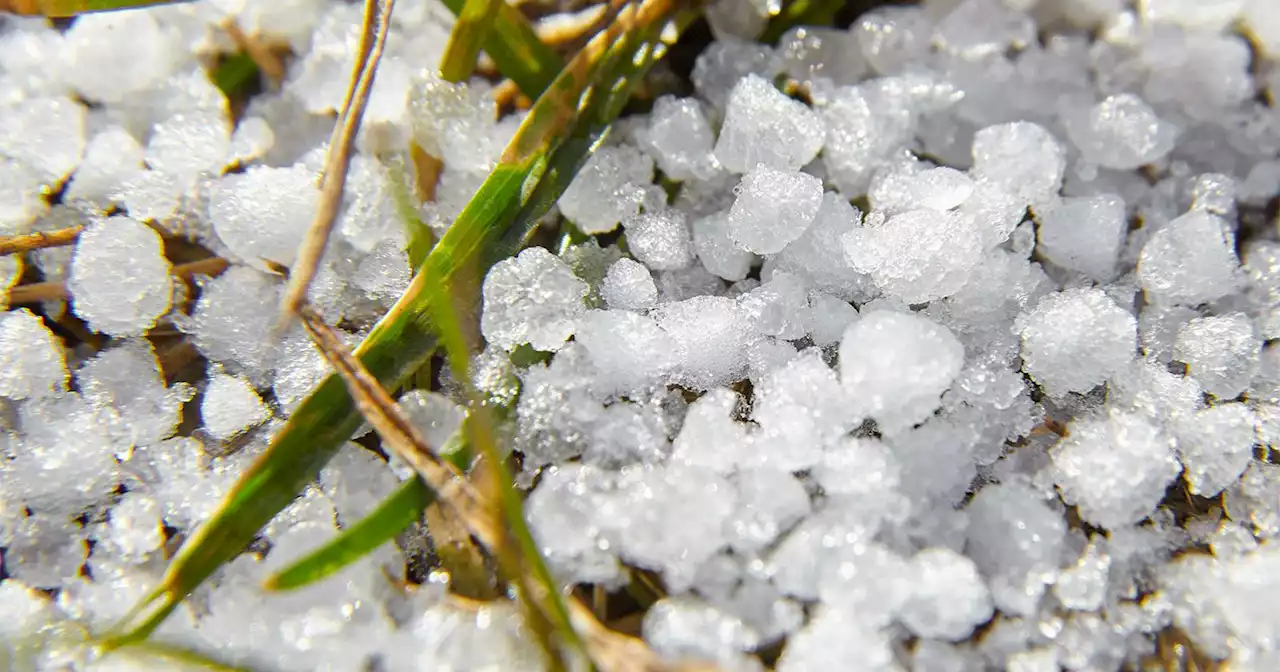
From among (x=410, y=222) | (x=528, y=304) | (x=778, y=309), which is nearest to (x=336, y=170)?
(x=410, y=222)

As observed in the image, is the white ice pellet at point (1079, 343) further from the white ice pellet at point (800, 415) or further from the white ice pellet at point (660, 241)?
the white ice pellet at point (660, 241)

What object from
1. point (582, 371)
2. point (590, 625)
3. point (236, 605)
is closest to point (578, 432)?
point (582, 371)

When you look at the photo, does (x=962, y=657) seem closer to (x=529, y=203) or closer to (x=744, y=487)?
(x=744, y=487)

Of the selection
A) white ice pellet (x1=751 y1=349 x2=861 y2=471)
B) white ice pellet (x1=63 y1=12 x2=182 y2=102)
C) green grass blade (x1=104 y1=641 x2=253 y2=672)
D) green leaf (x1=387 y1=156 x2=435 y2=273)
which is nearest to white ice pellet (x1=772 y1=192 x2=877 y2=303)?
white ice pellet (x1=751 y1=349 x2=861 y2=471)

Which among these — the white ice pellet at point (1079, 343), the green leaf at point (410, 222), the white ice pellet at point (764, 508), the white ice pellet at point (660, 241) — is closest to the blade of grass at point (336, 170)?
the green leaf at point (410, 222)

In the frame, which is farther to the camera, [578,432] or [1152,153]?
[1152,153]

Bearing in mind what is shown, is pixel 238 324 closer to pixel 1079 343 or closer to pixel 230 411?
pixel 230 411
